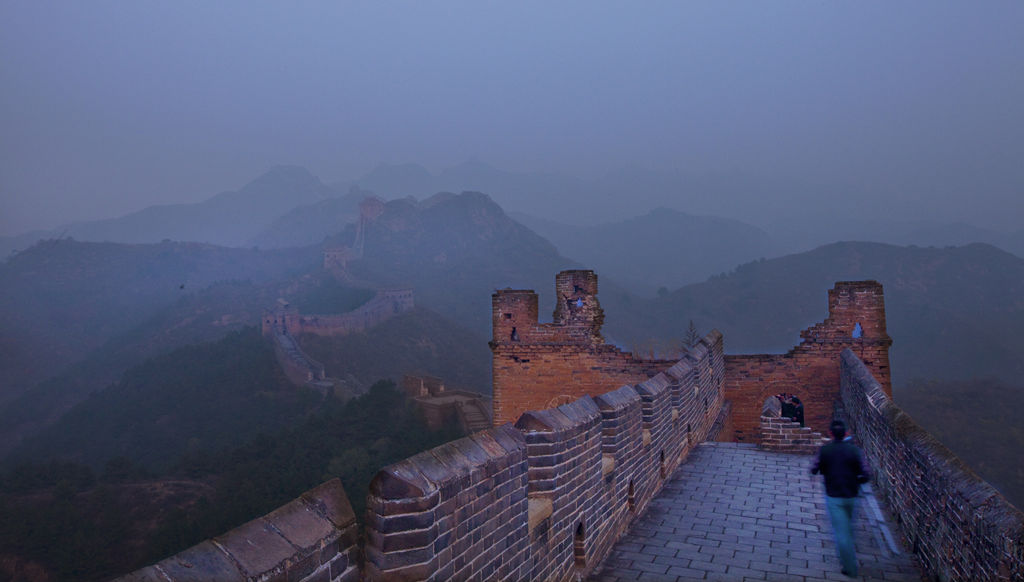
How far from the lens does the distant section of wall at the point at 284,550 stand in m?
1.81

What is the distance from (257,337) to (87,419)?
14725 millimetres

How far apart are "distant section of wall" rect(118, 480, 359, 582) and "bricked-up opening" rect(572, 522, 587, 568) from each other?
2.16 metres

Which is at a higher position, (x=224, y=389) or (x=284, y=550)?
(x=284, y=550)

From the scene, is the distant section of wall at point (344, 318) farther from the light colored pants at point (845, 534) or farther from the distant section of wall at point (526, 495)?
the light colored pants at point (845, 534)

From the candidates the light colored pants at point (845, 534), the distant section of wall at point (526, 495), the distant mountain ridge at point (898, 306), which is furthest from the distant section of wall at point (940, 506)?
the distant mountain ridge at point (898, 306)

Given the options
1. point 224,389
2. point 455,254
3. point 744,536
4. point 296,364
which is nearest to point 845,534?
point 744,536

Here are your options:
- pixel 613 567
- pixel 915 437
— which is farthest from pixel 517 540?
pixel 915 437

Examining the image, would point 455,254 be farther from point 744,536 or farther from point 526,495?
point 526,495

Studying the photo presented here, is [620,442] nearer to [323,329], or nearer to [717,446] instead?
[717,446]

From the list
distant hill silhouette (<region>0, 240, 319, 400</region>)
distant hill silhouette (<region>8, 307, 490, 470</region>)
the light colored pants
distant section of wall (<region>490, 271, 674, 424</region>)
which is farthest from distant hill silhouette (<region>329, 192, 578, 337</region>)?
the light colored pants

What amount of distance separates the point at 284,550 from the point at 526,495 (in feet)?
5.53

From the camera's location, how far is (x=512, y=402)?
44.0 feet

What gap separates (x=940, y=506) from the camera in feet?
12.4

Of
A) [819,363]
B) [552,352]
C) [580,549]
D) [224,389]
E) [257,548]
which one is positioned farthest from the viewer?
[224,389]
